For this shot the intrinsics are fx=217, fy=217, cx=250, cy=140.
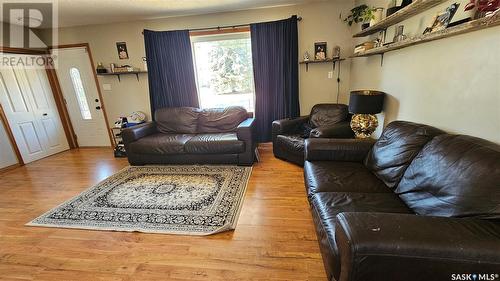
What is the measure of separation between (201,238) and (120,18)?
3.89 metres

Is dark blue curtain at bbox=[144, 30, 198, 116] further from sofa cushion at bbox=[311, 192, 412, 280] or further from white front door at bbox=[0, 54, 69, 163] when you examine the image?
sofa cushion at bbox=[311, 192, 412, 280]

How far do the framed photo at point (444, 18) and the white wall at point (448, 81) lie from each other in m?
0.04

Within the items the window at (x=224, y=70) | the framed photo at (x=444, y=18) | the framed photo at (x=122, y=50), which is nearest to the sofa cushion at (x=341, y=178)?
the framed photo at (x=444, y=18)

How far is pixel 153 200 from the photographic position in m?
2.40

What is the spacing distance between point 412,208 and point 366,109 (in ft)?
4.34

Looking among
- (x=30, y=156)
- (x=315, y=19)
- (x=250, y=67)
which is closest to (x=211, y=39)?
(x=250, y=67)

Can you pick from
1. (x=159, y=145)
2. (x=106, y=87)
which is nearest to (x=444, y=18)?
(x=159, y=145)

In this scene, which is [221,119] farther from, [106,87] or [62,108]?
[62,108]

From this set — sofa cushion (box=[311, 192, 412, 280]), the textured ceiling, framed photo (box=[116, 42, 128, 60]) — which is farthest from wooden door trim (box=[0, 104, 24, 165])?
sofa cushion (box=[311, 192, 412, 280])

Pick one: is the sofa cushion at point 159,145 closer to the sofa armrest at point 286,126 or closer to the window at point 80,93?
the sofa armrest at point 286,126

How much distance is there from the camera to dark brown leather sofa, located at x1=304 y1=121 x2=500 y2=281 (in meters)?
0.83

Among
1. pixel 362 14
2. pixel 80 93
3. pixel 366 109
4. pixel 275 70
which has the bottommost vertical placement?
pixel 366 109

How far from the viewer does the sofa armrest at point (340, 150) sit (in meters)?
2.09

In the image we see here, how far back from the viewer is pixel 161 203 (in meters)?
2.33
